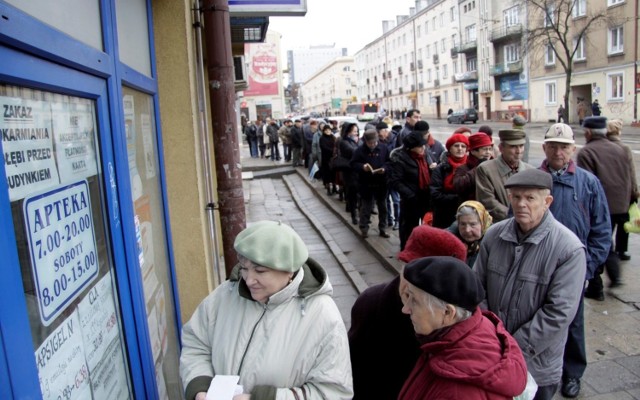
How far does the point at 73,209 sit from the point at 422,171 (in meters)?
5.12

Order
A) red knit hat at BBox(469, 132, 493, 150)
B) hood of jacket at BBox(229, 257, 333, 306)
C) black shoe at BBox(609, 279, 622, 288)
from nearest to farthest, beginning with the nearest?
1. hood of jacket at BBox(229, 257, 333, 306)
2. red knit hat at BBox(469, 132, 493, 150)
3. black shoe at BBox(609, 279, 622, 288)

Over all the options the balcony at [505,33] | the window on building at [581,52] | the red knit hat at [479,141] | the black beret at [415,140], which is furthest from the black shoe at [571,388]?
the balcony at [505,33]

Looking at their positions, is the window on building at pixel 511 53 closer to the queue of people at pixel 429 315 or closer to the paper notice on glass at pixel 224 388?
the queue of people at pixel 429 315

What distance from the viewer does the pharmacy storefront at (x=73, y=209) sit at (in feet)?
5.15

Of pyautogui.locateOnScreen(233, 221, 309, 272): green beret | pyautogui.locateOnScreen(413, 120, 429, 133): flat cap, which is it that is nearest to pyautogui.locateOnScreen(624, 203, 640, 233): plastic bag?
pyautogui.locateOnScreen(413, 120, 429, 133): flat cap

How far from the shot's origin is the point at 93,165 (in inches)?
92.4

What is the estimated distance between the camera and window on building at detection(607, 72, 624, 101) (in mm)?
31938

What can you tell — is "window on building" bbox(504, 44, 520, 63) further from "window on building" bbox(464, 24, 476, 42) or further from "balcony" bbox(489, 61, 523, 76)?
"window on building" bbox(464, 24, 476, 42)

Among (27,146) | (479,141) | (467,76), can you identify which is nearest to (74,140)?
(27,146)

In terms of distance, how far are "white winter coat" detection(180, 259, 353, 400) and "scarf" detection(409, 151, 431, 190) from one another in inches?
183

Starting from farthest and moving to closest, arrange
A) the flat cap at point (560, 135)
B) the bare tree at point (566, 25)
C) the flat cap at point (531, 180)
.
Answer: the bare tree at point (566, 25), the flat cap at point (560, 135), the flat cap at point (531, 180)

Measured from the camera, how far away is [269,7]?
4.73m

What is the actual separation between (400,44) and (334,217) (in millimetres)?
67967

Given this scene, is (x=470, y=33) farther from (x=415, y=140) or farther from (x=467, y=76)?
(x=415, y=140)
